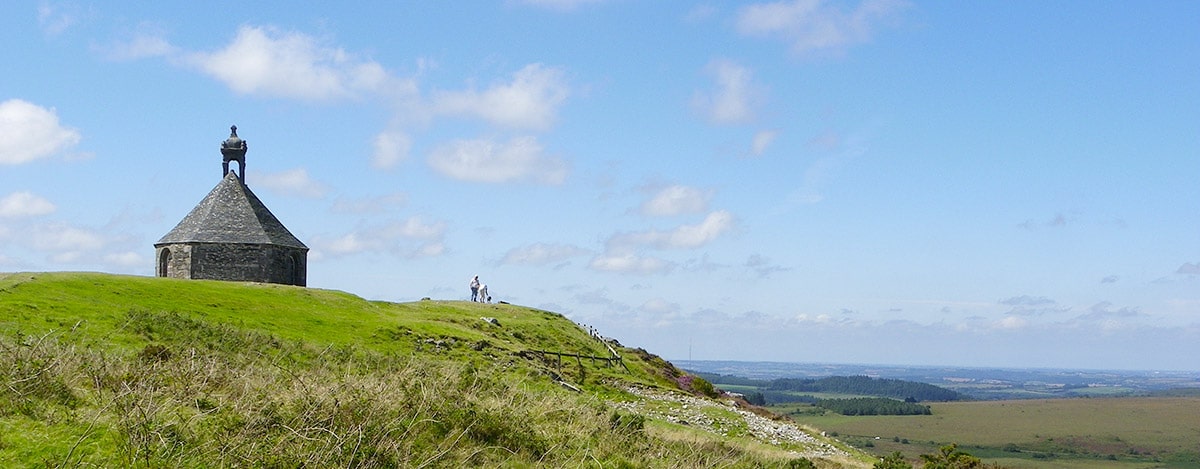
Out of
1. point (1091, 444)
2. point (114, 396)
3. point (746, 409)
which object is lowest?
point (1091, 444)

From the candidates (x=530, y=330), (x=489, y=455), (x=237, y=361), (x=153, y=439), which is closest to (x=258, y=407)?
(x=153, y=439)

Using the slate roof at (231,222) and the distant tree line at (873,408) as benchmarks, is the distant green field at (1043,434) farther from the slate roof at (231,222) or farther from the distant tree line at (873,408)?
the slate roof at (231,222)

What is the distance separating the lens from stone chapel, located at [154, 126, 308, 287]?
55938 mm

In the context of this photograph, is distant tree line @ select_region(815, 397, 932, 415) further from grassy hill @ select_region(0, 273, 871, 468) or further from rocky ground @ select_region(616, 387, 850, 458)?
grassy hill @ select_region(0, 273, 871, 468)

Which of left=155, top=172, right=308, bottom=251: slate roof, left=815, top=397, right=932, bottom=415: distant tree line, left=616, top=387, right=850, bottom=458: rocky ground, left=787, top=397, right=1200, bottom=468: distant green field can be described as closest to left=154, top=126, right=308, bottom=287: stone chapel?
left=155, top=172, right=308, bottom=251: slate roof

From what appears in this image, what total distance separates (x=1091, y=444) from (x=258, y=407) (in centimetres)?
13244

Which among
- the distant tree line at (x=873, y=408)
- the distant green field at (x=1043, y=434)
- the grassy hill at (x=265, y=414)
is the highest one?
the grassy hill at (x=265, y=414)

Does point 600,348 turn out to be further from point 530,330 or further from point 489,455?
point 489,455

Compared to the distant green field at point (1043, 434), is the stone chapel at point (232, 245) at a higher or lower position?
higher

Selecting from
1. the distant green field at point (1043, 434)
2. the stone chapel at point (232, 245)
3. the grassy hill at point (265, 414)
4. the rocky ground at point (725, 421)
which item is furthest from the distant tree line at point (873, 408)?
the grassy hill at point (265, 414)

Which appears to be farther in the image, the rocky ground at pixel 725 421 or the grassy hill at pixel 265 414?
the rocky ground at pixel 725 421

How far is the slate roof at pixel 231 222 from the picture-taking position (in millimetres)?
56594

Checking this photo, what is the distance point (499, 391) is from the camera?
18844mm

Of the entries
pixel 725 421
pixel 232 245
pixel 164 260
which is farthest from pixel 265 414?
pixel 164 260
